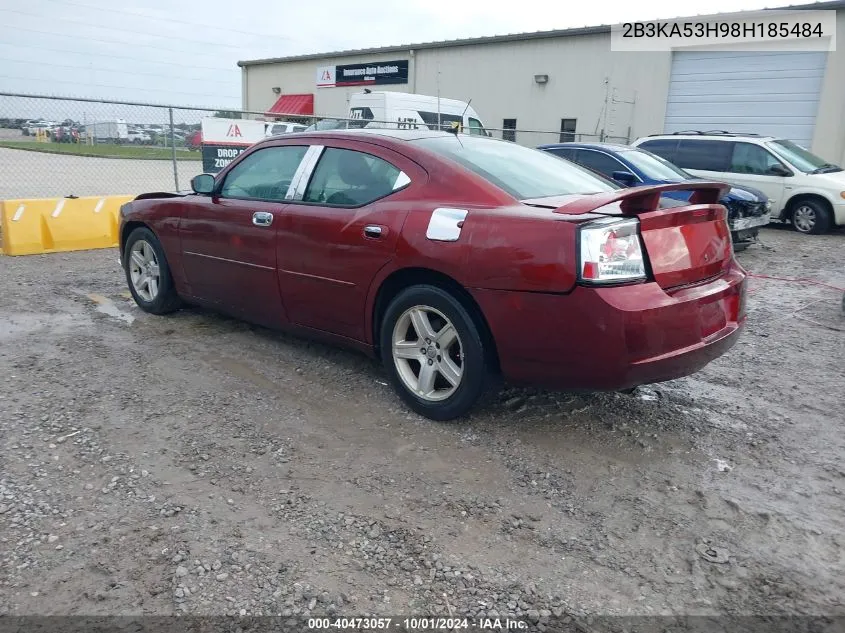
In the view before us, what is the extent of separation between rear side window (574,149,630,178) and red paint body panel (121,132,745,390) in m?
6.00

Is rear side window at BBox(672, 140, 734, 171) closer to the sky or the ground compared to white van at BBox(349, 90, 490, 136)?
closer to the ground

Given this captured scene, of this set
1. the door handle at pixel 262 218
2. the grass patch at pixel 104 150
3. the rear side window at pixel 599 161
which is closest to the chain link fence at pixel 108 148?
the grass patch at pixel 104 150

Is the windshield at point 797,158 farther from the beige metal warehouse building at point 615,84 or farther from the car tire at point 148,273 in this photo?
the car tire at point 148,273

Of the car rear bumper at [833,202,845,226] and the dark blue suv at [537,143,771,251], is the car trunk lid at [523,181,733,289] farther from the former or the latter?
the car rear bumper at [833,202,845,226]

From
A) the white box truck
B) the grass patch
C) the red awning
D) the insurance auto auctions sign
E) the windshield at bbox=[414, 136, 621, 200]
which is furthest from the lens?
the red awning

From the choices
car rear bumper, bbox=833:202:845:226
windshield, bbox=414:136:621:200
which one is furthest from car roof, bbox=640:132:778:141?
windshield, bbox=414:136:621:200

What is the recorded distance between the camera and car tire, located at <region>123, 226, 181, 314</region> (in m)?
5.43

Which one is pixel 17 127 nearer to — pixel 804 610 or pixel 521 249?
pixel 521 249

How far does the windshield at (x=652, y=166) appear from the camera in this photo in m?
9.18

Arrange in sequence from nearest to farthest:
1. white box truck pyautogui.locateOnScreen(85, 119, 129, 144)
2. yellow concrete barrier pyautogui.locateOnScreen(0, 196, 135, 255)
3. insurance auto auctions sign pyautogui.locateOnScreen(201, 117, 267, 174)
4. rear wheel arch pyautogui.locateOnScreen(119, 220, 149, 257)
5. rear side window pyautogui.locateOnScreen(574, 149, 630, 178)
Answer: rear wheel arch pyautogui.locateOnScreen(119, 220, 149, 257)
yellow concrete barrier pyautogui.locateOnScreen(0, 196, 135, 255)
rear side window pyautogui.locateOnScreen(574, 149, 630, 178)
white box truck pyautogui.locateOnScreen(85, 119, 129, 144)
insurance auto auctions sign pyautogui.locateOnScreen(201, 117, 267, 174)

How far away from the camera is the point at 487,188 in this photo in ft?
11.5

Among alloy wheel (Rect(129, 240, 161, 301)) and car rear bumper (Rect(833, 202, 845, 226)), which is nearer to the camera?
alloy wheel (Rect(129, 240, 161, 301))

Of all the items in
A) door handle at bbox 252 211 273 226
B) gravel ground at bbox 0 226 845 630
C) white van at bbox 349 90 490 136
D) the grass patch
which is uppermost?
white van at bbox 349 90 490 136

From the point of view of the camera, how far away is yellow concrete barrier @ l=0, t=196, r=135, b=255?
8.09 m
